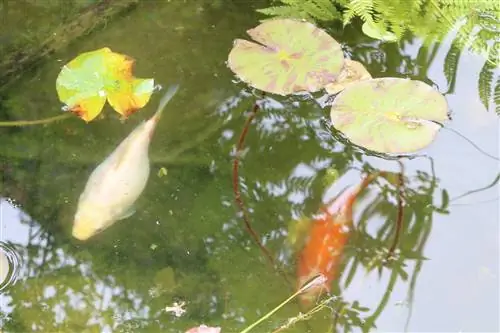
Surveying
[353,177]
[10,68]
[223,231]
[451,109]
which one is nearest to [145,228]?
[223,231]

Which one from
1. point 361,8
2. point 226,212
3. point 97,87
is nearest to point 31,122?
point 97,87

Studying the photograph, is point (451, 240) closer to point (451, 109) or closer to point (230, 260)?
point (451, 109)

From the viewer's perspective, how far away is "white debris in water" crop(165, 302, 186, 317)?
5.63ft

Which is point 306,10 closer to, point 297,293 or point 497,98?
point 497,98

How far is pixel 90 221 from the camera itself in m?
Result: 1.77

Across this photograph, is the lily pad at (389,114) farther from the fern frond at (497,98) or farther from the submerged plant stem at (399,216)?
the fern frond at (497,98)

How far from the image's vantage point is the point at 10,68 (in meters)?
2.13

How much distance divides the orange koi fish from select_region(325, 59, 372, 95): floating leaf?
347mm

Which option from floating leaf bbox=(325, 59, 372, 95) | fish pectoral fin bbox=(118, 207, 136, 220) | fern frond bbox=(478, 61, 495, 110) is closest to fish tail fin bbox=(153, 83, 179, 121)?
fish pectoral fin bbox=(118, 207, 136, 220)

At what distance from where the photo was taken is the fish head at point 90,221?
5.81 ft

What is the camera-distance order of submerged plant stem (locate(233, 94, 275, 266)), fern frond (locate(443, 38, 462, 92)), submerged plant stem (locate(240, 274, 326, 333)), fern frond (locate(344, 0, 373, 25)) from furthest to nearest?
fern frond (locate(443, 38, 462, 92)) < fern frond (locate(344, 0, 373, 25)) < submerged plant stem (locate(233, 94, 275, 266)) < submerged plant stem (locate(240, 274, 326, 333))

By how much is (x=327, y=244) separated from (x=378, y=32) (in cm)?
80

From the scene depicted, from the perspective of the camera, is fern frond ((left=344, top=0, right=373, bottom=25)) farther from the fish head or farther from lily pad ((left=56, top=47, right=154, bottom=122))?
the fish head

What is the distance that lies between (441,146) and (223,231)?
79 centimetres
